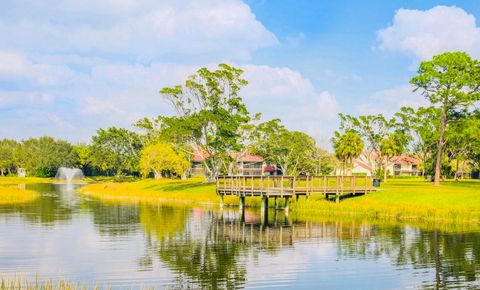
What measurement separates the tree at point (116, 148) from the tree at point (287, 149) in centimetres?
4944

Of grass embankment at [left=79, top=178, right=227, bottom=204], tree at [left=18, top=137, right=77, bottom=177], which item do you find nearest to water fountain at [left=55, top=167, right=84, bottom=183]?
tree at [left=18, top=137, right=77, bottom=177]

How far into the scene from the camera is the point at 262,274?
2556cm

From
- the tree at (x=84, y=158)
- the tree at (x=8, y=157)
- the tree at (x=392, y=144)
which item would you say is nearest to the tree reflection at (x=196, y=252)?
the tree at (x=392, y=144)

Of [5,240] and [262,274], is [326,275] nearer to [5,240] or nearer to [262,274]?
[262,274]

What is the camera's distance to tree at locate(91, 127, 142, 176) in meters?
150

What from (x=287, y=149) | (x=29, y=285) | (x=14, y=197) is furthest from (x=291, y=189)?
(x=287, y=149)

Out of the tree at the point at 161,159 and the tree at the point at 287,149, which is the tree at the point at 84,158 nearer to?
the tree at the point at 161,159

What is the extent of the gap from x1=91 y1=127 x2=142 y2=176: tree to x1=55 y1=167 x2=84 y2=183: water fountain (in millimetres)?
11754


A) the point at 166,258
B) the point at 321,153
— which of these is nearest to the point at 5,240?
the point at 166,258

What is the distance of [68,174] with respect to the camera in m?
164

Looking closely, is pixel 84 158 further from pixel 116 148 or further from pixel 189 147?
pixel 189 147

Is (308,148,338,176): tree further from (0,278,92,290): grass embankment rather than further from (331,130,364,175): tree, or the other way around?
(0,278,92,290): grass embankment

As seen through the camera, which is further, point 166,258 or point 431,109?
point 431,109

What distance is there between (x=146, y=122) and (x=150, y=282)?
362ft
